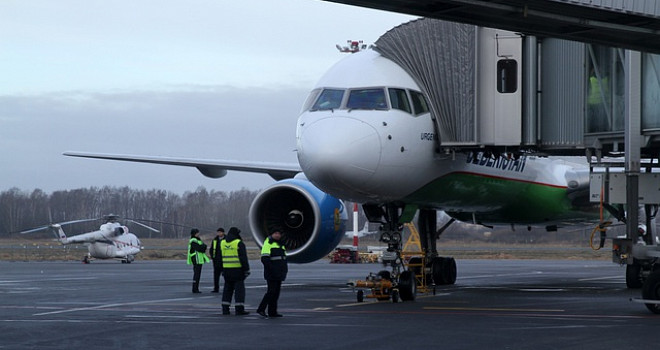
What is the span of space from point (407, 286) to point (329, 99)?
3691 millimetres

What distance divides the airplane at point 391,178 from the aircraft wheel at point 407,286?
3cm

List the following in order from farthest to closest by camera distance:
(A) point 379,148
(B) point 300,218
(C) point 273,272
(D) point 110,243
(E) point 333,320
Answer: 1. (D) point 110,243
2. (B) point 300,218
3. (A) point 379,148
4. (C) point 273,272
5. (E) point 333,320

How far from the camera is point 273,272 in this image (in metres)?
17.1

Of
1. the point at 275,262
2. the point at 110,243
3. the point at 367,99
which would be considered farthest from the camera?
the point at 110,243

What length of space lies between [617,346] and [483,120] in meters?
7.87

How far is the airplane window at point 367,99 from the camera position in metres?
18.7

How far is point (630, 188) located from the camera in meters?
17.7

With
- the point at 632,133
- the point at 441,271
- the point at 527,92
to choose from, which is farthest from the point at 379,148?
the point at 441,271

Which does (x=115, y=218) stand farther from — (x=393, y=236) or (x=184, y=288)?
(x=393, y=236)

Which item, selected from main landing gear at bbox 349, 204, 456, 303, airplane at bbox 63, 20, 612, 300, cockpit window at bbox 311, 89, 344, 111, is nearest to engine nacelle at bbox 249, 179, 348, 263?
airplane at bbox 63, 20, 612, 300

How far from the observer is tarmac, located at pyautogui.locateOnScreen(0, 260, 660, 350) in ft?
41.4

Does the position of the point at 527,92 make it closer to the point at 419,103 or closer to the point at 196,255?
the point at 419,103

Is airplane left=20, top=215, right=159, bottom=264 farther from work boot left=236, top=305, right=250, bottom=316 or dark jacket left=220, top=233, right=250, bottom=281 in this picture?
work boot left=236, top=305, right=250, bottom=316

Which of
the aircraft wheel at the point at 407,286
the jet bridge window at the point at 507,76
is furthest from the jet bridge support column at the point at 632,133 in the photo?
the aircraft wheel at the point at 407,286
